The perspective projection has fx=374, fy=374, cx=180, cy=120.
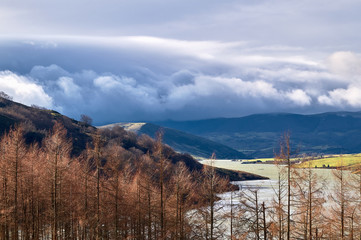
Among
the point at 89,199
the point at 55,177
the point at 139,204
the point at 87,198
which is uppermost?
the point at 55,177

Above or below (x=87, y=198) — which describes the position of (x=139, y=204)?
below

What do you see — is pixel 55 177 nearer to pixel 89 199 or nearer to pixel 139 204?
pixel 139 204

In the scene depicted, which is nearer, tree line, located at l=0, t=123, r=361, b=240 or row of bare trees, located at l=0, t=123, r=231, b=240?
tree line, located at l=0, t=123, r=361, b=240

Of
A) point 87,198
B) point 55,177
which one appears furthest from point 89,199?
point 55,177

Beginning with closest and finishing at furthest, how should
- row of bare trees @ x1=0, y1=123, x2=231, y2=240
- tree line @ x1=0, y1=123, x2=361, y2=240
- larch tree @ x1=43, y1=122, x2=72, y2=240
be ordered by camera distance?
larch tree @ x1=43, y1=122, x2=72, y2=240 → tree line @ x1=0, y1=123, x2=361, y2=240 → row of bare trees @ x1=0, y1=123, x2=231, y2=240

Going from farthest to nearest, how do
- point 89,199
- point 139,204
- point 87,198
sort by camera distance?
point 89,199 → point 87,198 → point 139,204

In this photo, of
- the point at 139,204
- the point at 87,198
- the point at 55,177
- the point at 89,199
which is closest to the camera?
the point at 55,177

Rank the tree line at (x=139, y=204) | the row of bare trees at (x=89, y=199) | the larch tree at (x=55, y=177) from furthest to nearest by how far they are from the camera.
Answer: the row of bare trees at (x=89, y=199), the tree line at (x=139, y=204), the larch tree at (x=55, y=177)

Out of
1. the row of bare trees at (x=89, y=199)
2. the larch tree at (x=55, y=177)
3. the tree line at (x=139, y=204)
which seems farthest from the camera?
the row of bare trees at (x=89, y=199)

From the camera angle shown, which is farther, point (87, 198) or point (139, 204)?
point (87, 198)

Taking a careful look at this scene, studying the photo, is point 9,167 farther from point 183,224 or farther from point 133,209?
point 183,224

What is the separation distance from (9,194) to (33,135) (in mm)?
142688

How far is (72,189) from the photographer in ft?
218

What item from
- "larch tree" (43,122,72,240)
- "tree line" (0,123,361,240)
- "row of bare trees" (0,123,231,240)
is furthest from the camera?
"row of bare trees" (0,123,231,240)
